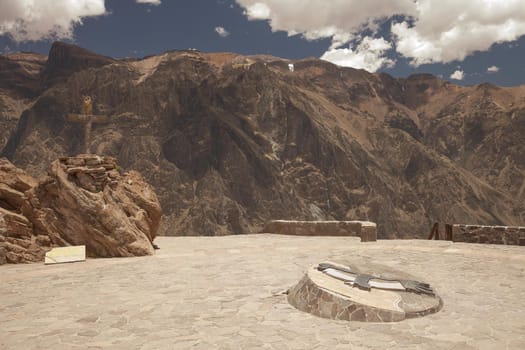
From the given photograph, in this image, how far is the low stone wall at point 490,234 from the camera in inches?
491

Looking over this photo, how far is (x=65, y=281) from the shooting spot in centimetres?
798

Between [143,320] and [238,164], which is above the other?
[238,164]

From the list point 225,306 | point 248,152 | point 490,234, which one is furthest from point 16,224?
point 248,152

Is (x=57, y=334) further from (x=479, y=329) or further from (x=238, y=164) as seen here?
(x=238, y=164)

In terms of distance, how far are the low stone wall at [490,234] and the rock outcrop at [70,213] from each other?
9035 mm

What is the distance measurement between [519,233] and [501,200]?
69390mm

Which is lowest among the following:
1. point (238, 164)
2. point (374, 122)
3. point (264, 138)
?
point (238, 164)

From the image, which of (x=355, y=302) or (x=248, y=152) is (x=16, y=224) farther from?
Answer: (x=248, y=152)

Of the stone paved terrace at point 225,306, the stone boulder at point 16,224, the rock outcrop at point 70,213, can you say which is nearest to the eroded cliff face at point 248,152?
the stone boulder at point 16,224

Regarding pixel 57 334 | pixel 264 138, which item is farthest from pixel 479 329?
pixel 264 138

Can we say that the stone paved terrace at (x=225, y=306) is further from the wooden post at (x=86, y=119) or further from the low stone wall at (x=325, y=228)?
the wooden post at (x=86, y=119)

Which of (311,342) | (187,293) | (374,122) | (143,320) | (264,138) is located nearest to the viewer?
(311,342)

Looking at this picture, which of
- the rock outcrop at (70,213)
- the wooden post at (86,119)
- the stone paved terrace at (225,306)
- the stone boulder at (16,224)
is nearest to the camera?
the stone paved terrace at (225,306)

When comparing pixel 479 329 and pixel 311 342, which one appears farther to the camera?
pixel 479 329
